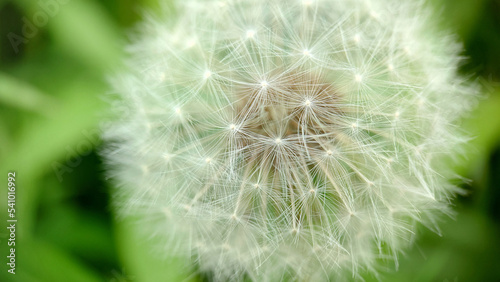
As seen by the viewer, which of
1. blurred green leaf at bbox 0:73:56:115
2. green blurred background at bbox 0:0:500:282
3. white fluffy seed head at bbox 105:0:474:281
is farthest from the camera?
blurred green leaf at bbox 0:73:56:115

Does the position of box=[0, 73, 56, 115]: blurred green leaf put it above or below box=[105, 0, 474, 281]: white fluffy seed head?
above

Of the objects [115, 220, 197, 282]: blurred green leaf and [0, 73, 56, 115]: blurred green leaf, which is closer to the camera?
[115, 220, 197, 282]: blurred green leaf

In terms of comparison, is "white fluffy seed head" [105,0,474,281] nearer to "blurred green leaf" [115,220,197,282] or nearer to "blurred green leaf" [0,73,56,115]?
"blurred green leaf" [115,220,197,282]

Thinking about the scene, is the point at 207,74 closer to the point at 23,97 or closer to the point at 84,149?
the point at 84,149

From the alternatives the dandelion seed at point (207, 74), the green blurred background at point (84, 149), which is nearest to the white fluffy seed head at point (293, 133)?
the dandelion seed at point (207, 74)

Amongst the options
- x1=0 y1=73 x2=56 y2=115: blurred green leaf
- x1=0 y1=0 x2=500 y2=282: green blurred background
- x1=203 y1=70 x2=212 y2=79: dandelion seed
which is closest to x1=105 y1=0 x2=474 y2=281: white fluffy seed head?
x1=203 y1=70 x2=212 y2=79: dandelion seed

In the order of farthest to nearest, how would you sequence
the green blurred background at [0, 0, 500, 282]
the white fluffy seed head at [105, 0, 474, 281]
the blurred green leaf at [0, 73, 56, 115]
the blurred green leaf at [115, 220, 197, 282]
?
the blurred green leaf at [0, 73, 56, 115] < the green blurred background at [0, 0, 500, 282] < the blurred green leaf at [115, 220, 197, 282] < the white fluffy seed head at [105, 0, 474, 281]

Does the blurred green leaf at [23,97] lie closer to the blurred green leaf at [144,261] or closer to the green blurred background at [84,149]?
the green blurred background at [84,149]
